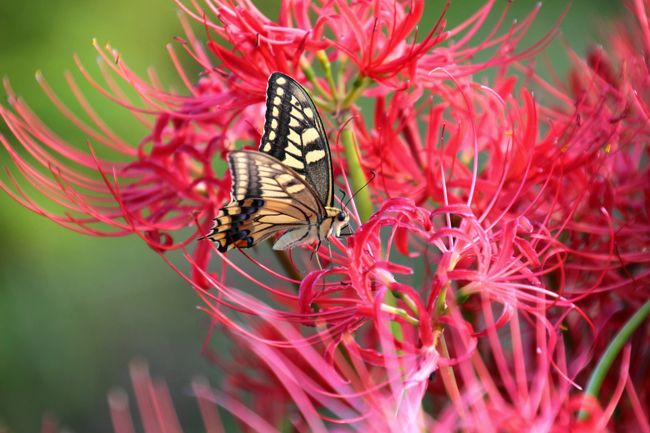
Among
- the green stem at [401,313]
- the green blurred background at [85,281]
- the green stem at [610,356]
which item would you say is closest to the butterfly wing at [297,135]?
the green stem at [401,313]

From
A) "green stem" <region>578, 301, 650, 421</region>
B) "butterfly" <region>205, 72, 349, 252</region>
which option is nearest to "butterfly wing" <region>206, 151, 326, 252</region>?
"butterfly" <region>205, 72, 349, 252</region>

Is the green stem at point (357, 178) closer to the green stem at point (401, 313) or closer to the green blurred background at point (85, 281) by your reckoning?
the green stem at point (401, 313)

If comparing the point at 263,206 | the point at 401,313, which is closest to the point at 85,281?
the point at 263,206

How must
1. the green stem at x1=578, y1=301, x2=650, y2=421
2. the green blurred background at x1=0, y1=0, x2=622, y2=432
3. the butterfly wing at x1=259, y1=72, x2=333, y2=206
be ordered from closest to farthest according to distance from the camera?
the green stem at x1=578, y1=301, x2=650, y2=421
the butterfly wing at x1=259, y1=72, x2=333, y2=206
the green blurred background at x1=0, y1=0, x2=622, y2=432

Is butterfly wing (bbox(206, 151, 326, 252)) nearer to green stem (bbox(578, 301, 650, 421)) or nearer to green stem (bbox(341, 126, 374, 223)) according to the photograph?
green stem (bbox(341, 126, 374, 223))

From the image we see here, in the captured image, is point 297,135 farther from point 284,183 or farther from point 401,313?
Result: point 401,313

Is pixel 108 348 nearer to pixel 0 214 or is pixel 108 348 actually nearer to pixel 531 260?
pixel 0 214

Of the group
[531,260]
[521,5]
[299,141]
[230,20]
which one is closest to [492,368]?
[531,260]
